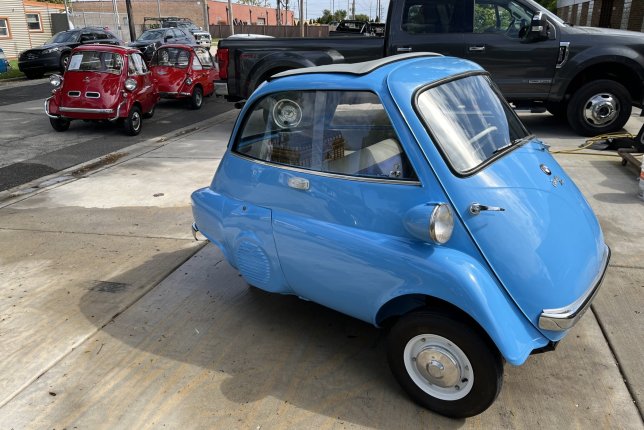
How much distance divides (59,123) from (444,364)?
1021cm

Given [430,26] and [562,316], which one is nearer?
[562,316]

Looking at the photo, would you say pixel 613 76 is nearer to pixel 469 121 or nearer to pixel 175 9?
pixel 469 121

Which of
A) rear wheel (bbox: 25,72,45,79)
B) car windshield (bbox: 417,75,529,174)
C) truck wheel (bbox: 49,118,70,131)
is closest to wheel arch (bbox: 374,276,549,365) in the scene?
car windshield (bbox: 417,75,529,174)

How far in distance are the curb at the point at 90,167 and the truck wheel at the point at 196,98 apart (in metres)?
2.08

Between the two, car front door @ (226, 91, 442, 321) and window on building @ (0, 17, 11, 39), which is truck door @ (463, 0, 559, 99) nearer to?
car front door @ (226, 91, 442, 321)

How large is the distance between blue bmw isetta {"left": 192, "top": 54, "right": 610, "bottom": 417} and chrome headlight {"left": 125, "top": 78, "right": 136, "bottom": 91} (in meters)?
7.74

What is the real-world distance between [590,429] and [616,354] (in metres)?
0.75

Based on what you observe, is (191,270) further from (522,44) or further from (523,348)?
(522,44)

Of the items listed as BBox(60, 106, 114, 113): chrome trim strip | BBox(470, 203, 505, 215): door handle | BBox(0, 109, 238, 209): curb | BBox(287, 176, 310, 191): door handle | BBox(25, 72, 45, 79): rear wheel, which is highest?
BBox(470, 203, 505, 215): door handle

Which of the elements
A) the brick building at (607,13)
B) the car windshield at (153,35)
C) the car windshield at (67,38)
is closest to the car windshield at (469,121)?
the brick building at (607,13)

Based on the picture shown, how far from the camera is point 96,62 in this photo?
1047 cm

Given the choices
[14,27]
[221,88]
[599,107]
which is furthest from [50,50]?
[599,107]

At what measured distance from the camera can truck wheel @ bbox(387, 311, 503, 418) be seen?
100 inches

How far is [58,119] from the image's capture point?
10.5m
